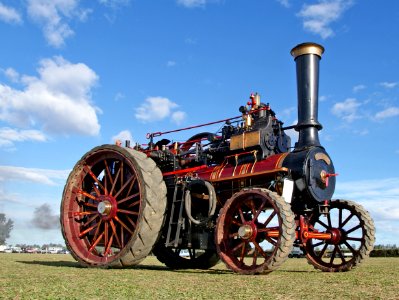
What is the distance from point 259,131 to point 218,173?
1.52m

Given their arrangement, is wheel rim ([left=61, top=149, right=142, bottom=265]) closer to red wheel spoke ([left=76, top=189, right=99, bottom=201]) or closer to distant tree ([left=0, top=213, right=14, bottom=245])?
red wheel spoke ([left=76, top=189, right=99, bottom=201])

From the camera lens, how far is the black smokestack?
38.0 ft

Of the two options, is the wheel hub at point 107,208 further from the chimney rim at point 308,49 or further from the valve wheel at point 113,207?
the chimney rim at point 308,49

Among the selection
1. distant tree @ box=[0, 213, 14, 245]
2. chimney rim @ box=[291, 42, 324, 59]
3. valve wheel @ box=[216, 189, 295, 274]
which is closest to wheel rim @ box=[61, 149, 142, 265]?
valve wheel @ box=[216, 189, 295, 274]

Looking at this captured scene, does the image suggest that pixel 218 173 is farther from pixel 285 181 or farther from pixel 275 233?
pixel 275 233

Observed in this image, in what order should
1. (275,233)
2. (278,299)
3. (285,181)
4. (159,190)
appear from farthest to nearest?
(159,190) < (285,181) < (275,233) < (278,299)

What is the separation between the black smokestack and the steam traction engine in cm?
2

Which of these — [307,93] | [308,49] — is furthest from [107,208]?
[308,49]

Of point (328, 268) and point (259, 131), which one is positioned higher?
point (259, 131)

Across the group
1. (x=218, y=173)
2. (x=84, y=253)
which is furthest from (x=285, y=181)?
(x=84, y=253)

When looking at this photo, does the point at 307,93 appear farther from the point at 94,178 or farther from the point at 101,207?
the point at 94,178

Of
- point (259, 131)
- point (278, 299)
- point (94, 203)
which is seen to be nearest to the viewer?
point (278, 299)

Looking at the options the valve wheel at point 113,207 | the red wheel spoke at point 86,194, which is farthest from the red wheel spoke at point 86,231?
the red wheel spoke at point 86,194

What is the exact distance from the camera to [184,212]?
12.4 meters
